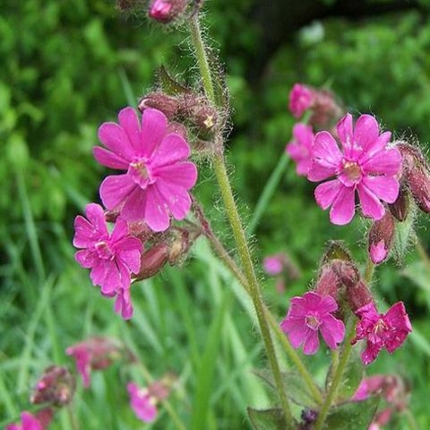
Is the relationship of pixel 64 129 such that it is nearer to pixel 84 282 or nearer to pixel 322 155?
pixel 84 282

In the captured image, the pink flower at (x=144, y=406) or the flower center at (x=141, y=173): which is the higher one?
the flower center at (x=141, y=173)

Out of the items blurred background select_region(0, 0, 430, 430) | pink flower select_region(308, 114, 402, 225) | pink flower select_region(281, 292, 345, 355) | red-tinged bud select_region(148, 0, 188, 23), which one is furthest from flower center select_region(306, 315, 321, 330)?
blurred background select_region(0, 0, 430, 430)

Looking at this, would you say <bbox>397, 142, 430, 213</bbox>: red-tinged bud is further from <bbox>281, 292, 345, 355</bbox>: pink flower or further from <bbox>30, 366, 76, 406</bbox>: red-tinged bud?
<bbox>30, 366, 76, 406</bbox>: red-tinged bud

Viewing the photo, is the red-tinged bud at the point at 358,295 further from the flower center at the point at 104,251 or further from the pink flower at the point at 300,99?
the pink flower at the point at 300,99

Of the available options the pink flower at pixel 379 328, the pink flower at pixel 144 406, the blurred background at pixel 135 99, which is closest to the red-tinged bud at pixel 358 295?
the pink flower at pixel 379 328

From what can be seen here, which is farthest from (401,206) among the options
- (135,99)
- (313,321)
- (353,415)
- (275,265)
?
(135,99)

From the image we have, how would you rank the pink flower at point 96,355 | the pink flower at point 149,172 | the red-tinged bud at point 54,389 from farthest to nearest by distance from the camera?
1. the pink flower at point 96,355
2. the red-tinged bud at point 54,389
3. the pink flower at point 149,172

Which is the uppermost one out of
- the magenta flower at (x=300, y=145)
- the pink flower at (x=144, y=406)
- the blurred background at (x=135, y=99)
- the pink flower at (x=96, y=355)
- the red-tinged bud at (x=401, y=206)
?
the red-tinged bud at (x=401, y=206)
